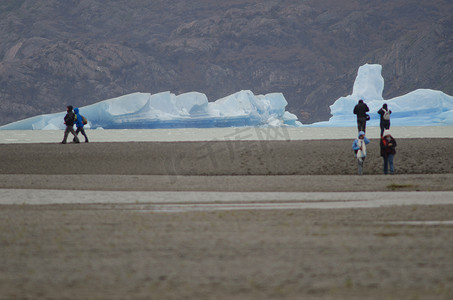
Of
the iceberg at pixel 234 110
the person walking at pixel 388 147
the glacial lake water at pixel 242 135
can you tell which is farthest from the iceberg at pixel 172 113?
the person walking at pixel 388 147

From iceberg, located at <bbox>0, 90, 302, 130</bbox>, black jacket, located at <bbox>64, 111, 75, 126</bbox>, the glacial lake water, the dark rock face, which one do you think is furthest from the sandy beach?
the dark rock face

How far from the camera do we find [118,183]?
1260 cm

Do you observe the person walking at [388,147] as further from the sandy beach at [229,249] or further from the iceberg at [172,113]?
the iceberg at [172,113]

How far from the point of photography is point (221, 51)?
127375 millimetres

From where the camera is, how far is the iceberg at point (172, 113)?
134 ft

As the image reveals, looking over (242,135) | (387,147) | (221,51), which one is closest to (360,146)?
(387,147)

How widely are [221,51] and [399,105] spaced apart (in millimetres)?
85049

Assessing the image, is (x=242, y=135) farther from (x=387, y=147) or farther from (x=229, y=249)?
(x=229, y=249)

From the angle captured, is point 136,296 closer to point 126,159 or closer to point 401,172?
point 401,172

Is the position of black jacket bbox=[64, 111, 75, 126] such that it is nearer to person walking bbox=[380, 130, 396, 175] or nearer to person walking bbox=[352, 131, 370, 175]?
Result: person walking bbox=[352, 131, 370, 175]

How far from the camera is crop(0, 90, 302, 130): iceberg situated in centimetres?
4072

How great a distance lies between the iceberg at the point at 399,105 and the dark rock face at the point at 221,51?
59.1 metres

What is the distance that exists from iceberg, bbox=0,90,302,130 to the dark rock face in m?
58.3

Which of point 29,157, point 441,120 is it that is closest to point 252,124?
point 441,120
